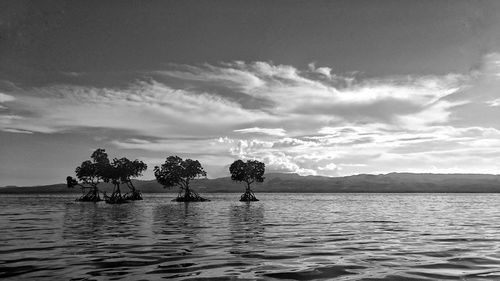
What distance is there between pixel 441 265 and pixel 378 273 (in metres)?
3.35

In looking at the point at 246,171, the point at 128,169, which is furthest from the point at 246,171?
the point at 128,169

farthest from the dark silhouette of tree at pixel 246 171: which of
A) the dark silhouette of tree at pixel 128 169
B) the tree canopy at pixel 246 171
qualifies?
the dark silhouette of tree at pixel 128 169

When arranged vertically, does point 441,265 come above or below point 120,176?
below

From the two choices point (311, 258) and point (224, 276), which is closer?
point (224, 276)

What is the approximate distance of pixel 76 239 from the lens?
25312 millimetres

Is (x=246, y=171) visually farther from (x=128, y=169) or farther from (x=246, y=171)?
(x=128, y=169)

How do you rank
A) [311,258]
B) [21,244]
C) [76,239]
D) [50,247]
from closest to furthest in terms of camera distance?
[311,258], [50,247], [21,244], [76,239]

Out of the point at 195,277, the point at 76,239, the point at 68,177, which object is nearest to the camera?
the point at 195,277

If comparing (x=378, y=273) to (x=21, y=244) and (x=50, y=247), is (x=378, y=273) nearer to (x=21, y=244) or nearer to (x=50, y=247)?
(x=50, y=247)

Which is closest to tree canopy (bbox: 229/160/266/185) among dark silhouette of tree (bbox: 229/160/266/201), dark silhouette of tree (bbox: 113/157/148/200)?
dark silhouette of tree (bbox: 229/160/266/201)

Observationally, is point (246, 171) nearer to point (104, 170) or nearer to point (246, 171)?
point (246, 171)

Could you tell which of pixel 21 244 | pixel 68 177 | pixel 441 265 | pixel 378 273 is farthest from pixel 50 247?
pixel 68 177

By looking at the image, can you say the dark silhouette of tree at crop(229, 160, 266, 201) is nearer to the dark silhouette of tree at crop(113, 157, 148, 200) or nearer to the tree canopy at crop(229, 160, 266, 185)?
the tree canopy at crop(229, 160, 266, 185)

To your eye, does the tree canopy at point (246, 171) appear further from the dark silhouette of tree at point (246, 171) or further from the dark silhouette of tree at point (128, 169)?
the dark silhouette of tree at point (128, 169)
